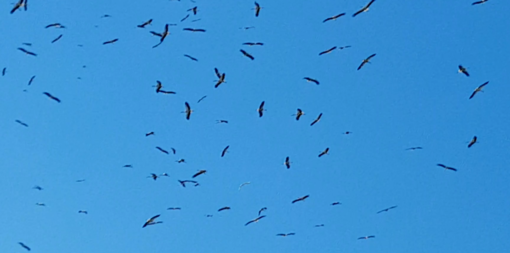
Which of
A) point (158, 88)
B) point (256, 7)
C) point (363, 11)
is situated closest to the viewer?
point (363, 11)

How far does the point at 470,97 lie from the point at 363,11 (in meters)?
4.08

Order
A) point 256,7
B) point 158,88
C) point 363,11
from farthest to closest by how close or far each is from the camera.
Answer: point 158,88 < point 256,7 < point 363,11

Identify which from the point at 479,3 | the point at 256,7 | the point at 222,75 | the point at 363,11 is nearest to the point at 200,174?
the point at 222,75

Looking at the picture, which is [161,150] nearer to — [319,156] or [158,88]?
[158,88]

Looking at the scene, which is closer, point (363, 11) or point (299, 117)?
point (363, 11)

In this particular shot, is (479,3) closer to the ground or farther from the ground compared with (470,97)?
farther from the ground

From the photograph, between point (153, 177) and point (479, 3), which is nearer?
point (479, 3)

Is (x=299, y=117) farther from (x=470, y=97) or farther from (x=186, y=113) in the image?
(x=470, y=97)

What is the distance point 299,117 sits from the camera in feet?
80.1

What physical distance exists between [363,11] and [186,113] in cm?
612

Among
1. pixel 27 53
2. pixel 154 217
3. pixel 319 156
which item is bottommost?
pixel 154 217

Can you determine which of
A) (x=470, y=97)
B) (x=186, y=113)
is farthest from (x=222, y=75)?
(x=470, y=97)

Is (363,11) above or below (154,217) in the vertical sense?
above

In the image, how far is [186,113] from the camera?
79.6 ft
